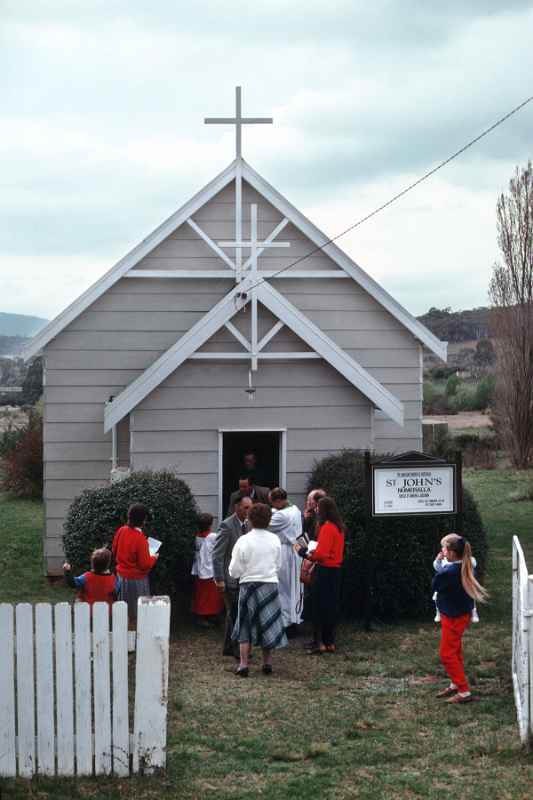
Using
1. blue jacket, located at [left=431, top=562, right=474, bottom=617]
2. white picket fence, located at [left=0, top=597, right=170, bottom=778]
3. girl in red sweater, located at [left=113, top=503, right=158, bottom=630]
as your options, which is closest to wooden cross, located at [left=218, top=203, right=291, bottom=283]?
girl in red sweater, located at [left=113, top=503, right=158, bottom=630]

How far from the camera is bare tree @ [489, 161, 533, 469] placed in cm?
3559

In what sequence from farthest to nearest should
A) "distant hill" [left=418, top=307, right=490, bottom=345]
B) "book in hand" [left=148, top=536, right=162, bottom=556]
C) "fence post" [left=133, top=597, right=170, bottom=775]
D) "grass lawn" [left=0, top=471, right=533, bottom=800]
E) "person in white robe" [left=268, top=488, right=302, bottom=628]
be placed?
"distant hill" [left=418, top=307, right=490, bottom=345]
"person in white robe" [left=268, top=488, right=302, bottom=628]
"book in hand" [left=148, top=536, right=162, bottom=556]
"fence post" [left=133, top=597, right=170, bottom=775]
"grass lawn" [left=0, top=471, right=533, bottom=800]

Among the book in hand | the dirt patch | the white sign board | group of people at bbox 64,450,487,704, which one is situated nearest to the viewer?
group of people at bbox 64,450,487,704

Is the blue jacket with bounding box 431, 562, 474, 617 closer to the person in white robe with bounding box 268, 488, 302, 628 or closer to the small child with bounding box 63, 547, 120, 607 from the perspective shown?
the person in white robe with bounding box 268, 488, 302, 628

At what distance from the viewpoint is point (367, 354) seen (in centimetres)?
1750

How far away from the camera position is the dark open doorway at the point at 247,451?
1889 cm

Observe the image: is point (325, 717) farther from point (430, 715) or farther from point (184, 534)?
point (184, 534)

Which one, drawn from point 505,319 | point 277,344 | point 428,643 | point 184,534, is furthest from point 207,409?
point 505,319

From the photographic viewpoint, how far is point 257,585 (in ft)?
36.1

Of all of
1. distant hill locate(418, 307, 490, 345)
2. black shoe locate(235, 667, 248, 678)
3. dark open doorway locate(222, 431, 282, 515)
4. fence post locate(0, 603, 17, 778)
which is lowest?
black shoe locate(235, 667, 248, 678)

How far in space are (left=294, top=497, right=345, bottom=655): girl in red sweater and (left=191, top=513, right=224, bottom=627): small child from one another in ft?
4.20

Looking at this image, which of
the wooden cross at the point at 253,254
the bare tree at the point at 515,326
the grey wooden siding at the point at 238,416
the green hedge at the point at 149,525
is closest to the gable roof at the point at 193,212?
the wooden cross at the point at 253,254

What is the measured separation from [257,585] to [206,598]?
2577 mm

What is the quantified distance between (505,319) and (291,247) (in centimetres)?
1997
